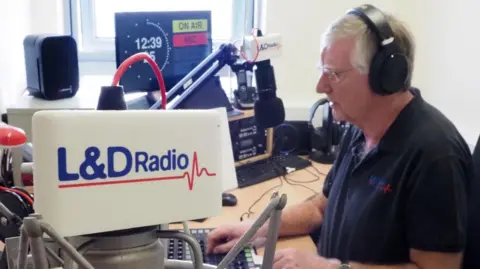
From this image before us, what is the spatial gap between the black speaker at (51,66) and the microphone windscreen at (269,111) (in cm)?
70

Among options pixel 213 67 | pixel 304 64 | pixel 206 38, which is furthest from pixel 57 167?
pixel 304 64

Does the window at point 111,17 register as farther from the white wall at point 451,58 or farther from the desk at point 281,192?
the desk at point 281,192

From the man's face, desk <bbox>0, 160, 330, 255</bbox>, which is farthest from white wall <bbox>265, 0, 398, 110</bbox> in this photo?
the man's face

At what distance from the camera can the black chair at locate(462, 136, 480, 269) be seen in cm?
130

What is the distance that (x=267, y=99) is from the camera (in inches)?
52.8

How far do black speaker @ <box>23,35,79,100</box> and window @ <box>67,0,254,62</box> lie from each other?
3.31ft

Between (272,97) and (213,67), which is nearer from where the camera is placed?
(272,97)

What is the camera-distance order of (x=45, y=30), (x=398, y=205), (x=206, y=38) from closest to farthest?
(x=398, y=205), (x=206, y=38), (x=45, y=30)

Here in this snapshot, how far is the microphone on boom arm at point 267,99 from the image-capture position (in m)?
1.29

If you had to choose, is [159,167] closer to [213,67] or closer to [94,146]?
[94,146]

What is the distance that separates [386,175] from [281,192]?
0.40 metres

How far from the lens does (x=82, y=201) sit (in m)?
0.43

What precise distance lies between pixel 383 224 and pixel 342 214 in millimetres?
156

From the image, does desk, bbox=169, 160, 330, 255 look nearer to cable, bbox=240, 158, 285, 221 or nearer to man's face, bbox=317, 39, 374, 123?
cable, bbox=240, 158, 285, 221
